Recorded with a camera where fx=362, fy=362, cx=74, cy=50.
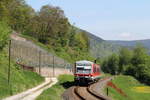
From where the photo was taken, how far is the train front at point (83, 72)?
54062mm

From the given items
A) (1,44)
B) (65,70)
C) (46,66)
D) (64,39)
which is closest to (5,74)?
(1,44)

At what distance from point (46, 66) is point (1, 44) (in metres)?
34.1

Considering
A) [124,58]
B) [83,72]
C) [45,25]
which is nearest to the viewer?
[83,72]

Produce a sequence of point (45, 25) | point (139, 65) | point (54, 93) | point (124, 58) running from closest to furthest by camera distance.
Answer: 1. point (54, 93)
2. point (45, 25)
3. point (139, 65)
4. point (124, 58)

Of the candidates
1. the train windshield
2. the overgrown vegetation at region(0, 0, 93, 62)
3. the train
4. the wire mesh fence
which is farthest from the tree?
the train windshield

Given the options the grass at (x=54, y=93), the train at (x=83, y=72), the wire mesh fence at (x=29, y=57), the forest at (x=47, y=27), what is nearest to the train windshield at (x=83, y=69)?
the train at (x=83, y=72)

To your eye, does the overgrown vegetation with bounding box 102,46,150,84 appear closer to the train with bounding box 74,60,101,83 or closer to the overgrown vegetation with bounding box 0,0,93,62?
the overgrown vegetation with bounding box 0,0,93,62

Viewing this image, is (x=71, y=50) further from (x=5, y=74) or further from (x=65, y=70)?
(x=5, y=74)

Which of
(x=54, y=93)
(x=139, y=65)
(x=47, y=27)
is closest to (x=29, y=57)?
(x=54, y=93)

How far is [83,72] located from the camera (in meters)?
54.4

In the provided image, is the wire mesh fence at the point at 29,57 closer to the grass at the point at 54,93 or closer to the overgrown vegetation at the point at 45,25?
the grass at the point at 54,93

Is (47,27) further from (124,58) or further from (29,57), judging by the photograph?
(124,58)

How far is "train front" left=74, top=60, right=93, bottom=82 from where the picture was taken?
54.1m

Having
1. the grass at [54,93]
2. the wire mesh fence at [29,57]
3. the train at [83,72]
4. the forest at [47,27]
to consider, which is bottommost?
the grass at [54,93]
